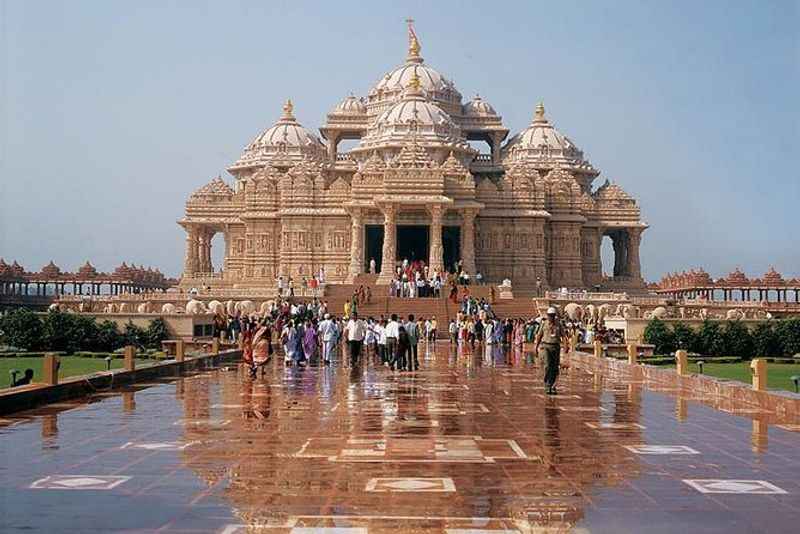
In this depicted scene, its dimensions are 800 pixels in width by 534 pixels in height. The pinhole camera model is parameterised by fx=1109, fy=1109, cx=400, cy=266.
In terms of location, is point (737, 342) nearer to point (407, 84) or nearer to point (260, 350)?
point (260, 350)

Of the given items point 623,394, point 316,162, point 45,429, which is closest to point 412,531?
point 45,429

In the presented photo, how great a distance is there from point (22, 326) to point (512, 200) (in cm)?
4058

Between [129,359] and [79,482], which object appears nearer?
[79,482]

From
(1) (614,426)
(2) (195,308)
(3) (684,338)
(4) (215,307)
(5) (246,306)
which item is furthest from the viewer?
(5) (246,306)

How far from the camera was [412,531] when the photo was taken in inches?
325

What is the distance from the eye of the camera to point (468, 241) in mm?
69625

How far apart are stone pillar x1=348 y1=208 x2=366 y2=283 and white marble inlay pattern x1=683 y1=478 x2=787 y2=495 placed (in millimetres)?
58029

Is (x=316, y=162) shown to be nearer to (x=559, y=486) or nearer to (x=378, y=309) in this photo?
(x=378, y=309)

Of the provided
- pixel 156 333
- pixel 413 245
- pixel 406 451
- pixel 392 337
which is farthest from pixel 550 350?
pixel 413 245

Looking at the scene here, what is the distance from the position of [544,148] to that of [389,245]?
23964 mm

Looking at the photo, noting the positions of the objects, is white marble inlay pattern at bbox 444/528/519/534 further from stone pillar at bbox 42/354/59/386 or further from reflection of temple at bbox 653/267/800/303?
reflection of temple at bbox 653/267/800/303

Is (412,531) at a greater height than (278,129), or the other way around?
(278,129)

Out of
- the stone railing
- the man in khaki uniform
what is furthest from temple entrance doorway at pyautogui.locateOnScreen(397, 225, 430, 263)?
the man in khaki uniform

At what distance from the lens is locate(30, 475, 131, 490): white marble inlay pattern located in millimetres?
9984
